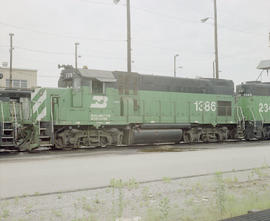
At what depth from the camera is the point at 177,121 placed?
56.5ft

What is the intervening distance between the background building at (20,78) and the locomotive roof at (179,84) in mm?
29028

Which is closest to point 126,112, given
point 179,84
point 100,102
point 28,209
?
point 100,102

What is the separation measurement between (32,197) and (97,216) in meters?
1.62

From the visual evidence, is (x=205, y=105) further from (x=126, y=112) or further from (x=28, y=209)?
(x=28, y=209)

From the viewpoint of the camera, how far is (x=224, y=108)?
62.6ft

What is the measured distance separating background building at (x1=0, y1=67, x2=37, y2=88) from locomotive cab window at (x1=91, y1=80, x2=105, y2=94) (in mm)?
29622

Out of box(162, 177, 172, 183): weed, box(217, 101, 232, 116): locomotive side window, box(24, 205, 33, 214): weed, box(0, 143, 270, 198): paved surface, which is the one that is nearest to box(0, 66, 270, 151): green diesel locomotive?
box(217, 101, 232, 116): locomotive side window

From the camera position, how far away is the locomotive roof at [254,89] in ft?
68.1

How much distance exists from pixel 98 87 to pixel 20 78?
31.1 m

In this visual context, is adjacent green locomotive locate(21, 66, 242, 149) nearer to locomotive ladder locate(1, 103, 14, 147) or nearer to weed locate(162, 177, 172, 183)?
locomotive ladder locate(1, 103, 14, 147)

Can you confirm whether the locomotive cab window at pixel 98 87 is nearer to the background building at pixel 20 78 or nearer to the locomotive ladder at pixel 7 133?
the locomotive ladder at pixel 7 133

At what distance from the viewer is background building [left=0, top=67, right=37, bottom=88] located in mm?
42062

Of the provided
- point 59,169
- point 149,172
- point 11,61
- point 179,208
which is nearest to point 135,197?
point 179,208

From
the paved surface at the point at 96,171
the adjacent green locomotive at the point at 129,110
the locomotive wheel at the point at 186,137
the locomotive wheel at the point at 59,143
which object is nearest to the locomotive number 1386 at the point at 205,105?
the adjacent green locomotive at the point at 129,110
